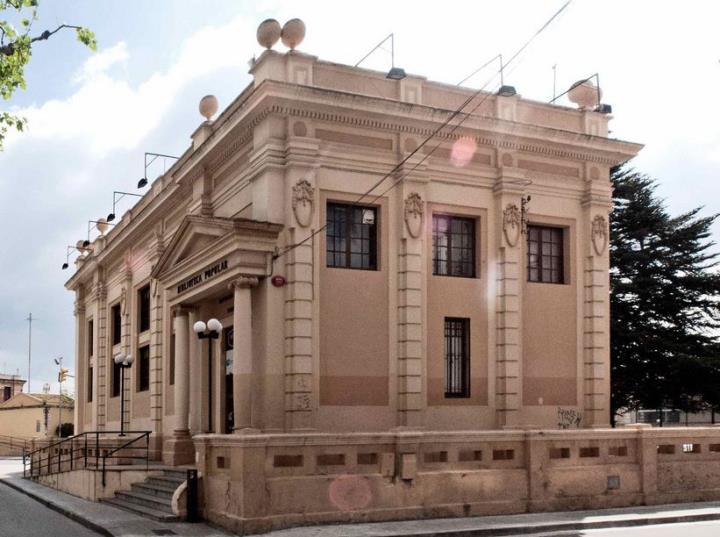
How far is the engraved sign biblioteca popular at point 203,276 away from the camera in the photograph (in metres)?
20.7

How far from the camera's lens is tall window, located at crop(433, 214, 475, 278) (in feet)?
72.5

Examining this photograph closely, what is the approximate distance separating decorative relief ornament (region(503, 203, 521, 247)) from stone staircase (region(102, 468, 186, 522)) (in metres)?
9.22

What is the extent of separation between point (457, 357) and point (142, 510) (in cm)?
779

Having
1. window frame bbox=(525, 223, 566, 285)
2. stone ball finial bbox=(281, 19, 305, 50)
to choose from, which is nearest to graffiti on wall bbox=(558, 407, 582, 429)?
window frame bbox=(525, 223, 566, 285)

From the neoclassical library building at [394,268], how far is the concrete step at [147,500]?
5.12 feet

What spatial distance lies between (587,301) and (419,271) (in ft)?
15.8

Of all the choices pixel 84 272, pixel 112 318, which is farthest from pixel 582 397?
pixel 84 272

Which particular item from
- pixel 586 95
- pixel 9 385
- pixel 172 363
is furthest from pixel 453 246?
pixel 9 385

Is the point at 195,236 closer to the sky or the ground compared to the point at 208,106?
closer to the ground

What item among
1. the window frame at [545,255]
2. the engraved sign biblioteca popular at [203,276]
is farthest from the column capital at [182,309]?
the window frame at [545,255]

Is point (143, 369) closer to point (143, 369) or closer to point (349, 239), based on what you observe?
point (143, 369)

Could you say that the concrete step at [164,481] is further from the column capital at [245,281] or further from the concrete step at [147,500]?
the column capital at [245,281]

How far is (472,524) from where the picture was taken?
15.1 m

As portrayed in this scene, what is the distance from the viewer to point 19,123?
16203mm
